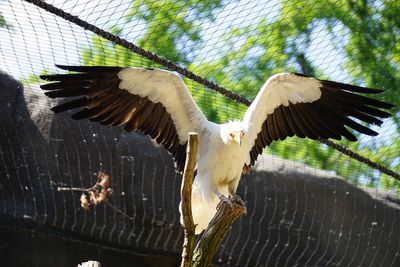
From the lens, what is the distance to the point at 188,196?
2.87 meters

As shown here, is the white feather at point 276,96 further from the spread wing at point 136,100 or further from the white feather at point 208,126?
the spread wing at point 136,100

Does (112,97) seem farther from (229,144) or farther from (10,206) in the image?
(10,206)

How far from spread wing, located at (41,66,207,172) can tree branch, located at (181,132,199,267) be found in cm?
126

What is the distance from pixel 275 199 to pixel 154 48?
1.38 metres

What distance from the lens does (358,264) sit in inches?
211

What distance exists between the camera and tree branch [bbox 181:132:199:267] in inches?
110

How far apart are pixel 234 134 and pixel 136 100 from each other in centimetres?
60

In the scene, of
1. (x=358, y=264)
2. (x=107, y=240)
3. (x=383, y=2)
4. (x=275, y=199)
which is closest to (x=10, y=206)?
(x=107, y=240)

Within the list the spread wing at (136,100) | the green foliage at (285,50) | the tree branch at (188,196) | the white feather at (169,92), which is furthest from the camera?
the green foliage at (285,50)

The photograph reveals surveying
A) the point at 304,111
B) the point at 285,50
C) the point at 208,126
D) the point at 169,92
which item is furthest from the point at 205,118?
the point at 285,50

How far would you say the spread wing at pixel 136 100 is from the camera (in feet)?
13.3

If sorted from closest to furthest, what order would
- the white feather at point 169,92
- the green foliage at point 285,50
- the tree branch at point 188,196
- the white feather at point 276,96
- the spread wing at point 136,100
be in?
the tree branch at point 188,196 < the spread wing at point 136,100 < the white feather at point 169,92 < the white feather at point 276,96 < the green foliage at point 285,50

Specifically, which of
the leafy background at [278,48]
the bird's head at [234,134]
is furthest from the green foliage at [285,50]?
the bird's head at [234,134]

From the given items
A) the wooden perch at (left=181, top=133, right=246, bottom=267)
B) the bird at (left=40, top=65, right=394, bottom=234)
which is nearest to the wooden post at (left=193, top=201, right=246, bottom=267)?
the wooden perch at (left=181, top=133, right=246, bottom=267)
